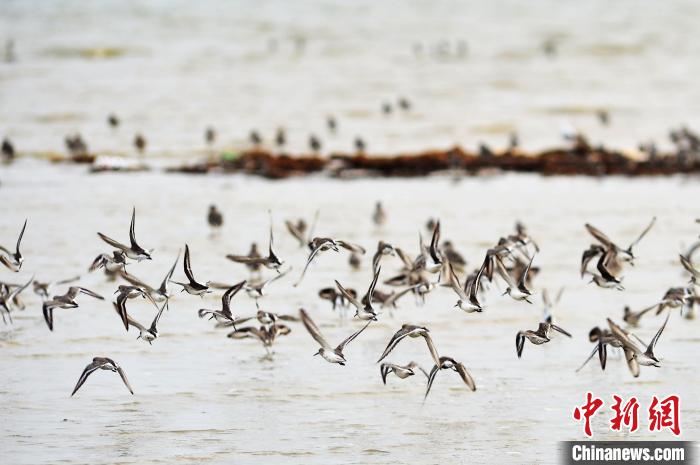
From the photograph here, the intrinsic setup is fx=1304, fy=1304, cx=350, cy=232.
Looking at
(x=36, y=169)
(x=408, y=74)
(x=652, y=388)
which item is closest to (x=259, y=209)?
(x=36, y=169)

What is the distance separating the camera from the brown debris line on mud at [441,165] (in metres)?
24.1

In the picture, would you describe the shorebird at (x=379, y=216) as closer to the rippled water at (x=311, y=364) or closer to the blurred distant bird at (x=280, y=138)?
the rippled water at (x=311, y=364)

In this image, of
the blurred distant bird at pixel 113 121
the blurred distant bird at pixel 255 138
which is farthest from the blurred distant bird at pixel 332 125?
the blurred distant bird at pixel 113 121

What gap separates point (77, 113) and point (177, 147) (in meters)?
4.77

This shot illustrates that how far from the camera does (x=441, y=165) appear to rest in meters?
24.7

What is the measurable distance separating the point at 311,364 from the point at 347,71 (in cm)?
2630

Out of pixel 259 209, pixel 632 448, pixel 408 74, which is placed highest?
pixel 408 74

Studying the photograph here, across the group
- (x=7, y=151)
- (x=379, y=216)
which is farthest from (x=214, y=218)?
(x=7, y=151)

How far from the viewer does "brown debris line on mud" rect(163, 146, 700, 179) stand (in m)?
24.1

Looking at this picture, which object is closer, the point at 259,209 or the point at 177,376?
the point at 177,376

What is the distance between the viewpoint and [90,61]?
1522 inches

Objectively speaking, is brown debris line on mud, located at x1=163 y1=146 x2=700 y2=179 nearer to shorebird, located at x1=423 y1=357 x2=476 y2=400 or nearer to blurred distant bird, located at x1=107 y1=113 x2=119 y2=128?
blurred distant bird, located at x1=107 y1=113 x2=119 y2=128

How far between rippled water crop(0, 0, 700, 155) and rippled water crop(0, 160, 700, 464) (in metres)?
10.1

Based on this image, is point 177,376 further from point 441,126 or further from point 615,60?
point 615,60
